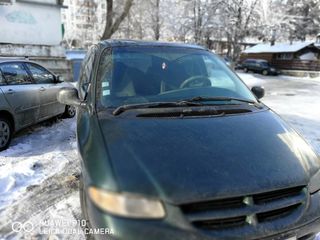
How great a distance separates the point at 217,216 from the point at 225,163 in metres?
0.40

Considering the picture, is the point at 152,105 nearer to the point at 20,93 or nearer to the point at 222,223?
the point at 222,223

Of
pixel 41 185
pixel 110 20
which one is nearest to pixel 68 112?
pixel 41 185

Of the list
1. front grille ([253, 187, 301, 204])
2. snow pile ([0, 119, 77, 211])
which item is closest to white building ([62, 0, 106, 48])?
snow pile ([0, 119, 77, 211])

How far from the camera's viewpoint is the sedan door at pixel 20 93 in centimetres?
582

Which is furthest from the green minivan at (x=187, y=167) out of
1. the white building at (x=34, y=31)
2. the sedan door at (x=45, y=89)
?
the white building at (x=34, y=31)

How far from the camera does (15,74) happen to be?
615 centimetres

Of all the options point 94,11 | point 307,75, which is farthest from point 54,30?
point 307,75

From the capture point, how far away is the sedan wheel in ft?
18.4

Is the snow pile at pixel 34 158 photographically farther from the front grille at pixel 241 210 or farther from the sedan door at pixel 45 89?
the front grille at pixel 241 210

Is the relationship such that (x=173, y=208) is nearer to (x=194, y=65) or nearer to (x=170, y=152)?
(x=170, y=152)

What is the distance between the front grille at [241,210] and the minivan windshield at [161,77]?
1.27 meters

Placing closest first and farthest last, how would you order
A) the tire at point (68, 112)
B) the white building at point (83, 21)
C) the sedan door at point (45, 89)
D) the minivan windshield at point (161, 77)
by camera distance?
the minivan windshield at point (161, 77) → the sedan door at point (45, 89) → the tire at point (68, 112) → the white building at point (83, 21)

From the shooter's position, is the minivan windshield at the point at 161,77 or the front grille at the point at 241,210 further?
the minivan windshield at the point at 161,77

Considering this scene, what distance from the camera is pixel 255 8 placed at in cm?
2684
